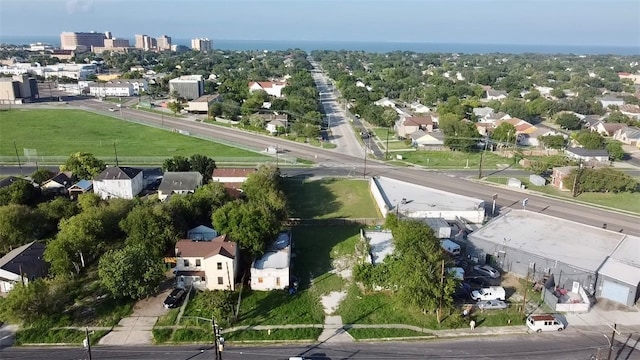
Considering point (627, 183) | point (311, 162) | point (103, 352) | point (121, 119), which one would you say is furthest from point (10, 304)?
point (121, 119)

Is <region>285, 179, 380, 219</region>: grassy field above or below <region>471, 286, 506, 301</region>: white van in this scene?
above

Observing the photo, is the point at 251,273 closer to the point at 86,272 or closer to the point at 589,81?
the point at 86,272

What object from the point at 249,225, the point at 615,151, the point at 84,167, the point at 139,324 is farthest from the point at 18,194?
the point at 615,151

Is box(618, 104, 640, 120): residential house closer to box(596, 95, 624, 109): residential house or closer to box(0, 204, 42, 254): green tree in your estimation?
box(596, 95, 624, 109): residential house

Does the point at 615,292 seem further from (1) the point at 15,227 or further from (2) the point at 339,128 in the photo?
(2) the point at 339,128

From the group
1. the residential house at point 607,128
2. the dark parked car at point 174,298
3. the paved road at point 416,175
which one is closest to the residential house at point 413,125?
the paved road at point 416,175

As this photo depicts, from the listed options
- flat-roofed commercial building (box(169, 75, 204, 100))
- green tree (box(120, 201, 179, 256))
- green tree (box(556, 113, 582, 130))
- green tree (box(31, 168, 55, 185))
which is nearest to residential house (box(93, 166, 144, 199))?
green tree (box(31, 168, 55, 185))
